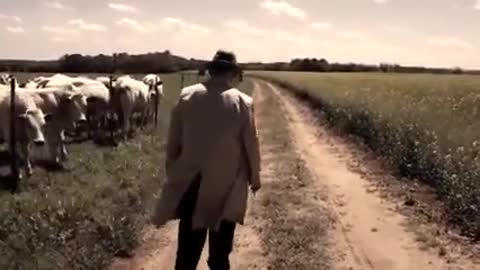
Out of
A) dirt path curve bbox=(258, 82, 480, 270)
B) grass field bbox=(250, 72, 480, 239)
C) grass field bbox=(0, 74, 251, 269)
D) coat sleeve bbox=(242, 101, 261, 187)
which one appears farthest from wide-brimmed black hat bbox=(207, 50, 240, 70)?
grass field bbox=(250, 72, 480, 239)

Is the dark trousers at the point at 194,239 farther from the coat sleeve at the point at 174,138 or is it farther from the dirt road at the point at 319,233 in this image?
the dirt road at the point at 319,233

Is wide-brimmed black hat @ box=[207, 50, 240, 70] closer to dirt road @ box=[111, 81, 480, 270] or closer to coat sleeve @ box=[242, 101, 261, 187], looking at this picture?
coat sleeve @ box=[242, 101, 261, 187]

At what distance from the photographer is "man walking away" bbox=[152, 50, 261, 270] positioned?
5953mm

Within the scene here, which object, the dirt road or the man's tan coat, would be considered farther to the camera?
the dirt road

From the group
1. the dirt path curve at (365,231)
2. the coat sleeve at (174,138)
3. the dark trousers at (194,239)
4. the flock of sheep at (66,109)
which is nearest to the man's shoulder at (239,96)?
the coat sleeve at (174,138)

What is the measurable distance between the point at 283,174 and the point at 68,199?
19.5 feet

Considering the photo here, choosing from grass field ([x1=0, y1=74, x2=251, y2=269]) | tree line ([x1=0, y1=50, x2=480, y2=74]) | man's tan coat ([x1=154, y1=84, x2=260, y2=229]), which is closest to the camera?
man's tan coat ([x1=154, y1=84, x2=260, y2=229])

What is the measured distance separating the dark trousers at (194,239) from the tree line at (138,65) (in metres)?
1.13

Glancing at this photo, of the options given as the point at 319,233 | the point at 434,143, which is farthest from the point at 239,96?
the point at 434,143

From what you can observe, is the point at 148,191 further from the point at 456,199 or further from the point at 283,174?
the point at 456,199

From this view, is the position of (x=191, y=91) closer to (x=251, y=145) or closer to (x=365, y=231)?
(x=251, y=145)

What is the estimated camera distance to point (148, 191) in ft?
41.5

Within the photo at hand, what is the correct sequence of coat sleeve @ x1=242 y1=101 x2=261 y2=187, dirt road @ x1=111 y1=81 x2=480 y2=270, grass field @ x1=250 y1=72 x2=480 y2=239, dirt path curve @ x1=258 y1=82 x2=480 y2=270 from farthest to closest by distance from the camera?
grass field @ x1=250 y1=72 x2=480 y2=239 → dirt path curve @ x1=258 y1=82 x2=480 y2=270 → dirt road @ x1=111 y1=81 x2=480 y2=270 → coat sleeve @ x1=242 y1=101 x2=261 y2=187

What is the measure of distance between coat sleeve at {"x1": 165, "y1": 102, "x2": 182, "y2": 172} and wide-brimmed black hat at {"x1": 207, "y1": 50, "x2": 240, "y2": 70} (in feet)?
1.40
